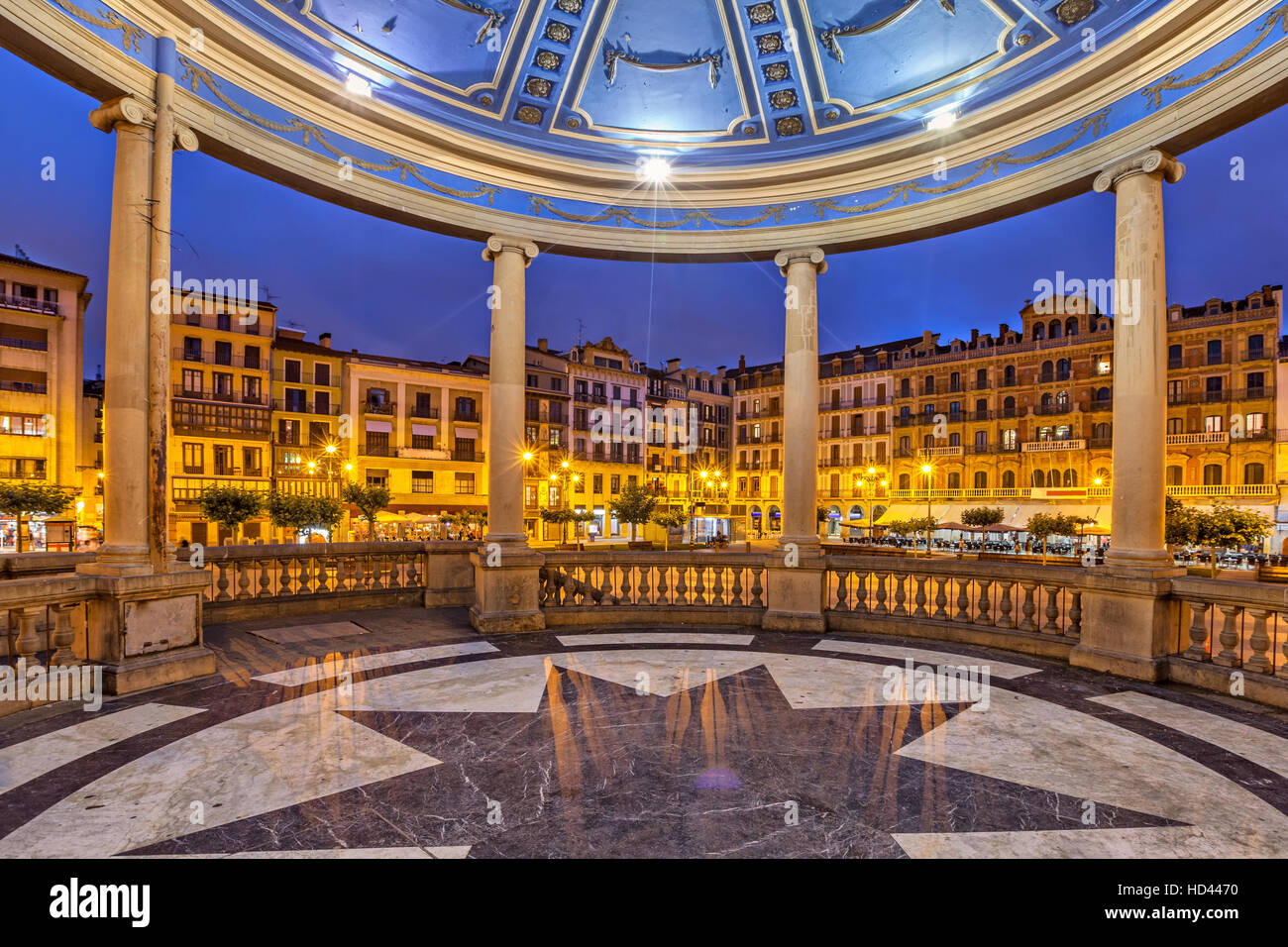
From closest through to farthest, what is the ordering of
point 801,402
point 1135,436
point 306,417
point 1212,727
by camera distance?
1. point 1212,727
2. point 1135,436
3. point 801,402
4. point 306,417

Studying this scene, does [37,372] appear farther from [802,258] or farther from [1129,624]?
[1129,624]

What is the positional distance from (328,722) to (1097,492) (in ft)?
156

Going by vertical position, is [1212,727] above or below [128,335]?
below

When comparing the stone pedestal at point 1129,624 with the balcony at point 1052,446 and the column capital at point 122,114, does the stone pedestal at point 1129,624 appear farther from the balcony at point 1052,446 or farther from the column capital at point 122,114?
the balcony at point 1052,446

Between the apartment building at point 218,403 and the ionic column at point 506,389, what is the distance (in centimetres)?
3430

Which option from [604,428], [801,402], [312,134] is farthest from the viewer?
[604,428]

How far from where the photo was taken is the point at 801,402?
30.1ft

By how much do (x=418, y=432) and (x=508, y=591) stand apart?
38.8 meters

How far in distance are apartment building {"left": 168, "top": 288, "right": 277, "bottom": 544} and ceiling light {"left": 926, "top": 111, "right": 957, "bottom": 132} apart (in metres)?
39.2

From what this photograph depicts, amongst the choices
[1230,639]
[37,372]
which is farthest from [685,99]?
[37,372]

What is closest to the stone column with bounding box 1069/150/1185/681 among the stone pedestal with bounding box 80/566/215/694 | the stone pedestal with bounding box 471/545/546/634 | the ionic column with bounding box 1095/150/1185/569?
the ionic column with bounding box 1095/150/1185/569

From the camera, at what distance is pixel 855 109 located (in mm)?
8820

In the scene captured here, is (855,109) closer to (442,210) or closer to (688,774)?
(442,210)

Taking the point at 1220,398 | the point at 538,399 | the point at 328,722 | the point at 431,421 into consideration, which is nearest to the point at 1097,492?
the point at 1220,398
